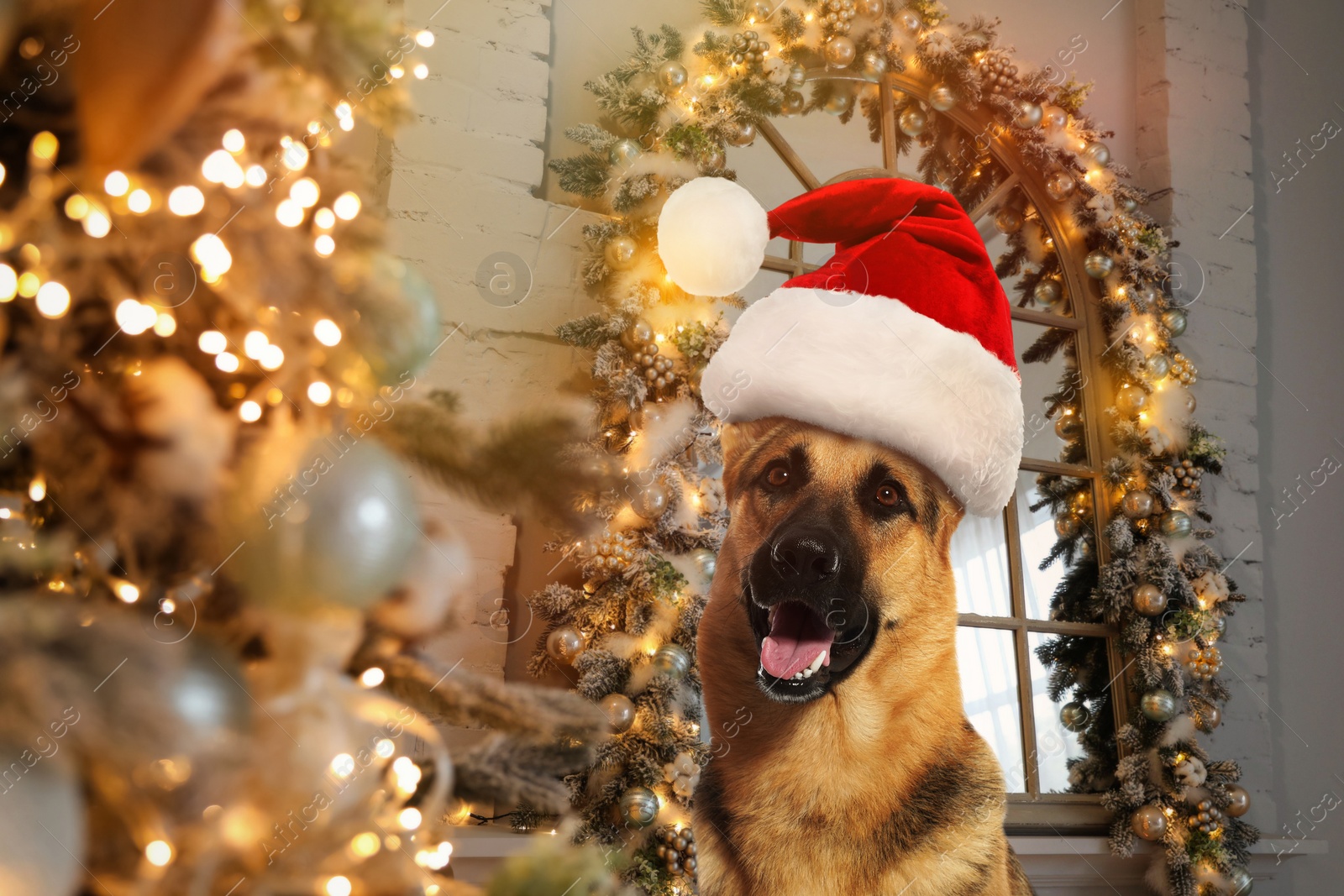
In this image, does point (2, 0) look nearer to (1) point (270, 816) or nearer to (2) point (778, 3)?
(1) point (270, 816)

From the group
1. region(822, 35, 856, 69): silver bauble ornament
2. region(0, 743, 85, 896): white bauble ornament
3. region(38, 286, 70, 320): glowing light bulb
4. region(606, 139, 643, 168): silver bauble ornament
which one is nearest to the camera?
→ region(0, 743, 85, 896): white bauble ornament

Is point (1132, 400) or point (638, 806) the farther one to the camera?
point (1132, 400)

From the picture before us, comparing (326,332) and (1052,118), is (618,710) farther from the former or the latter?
(1052,118)

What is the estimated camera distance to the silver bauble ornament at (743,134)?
2.04 m

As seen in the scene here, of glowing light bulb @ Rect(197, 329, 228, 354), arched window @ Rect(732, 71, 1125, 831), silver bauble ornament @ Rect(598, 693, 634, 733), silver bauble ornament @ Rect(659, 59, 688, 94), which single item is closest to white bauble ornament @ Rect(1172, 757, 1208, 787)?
arched window @ Rect(732, 71, 1125, 831)

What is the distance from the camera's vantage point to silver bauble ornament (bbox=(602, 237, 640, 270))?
1.89 meters

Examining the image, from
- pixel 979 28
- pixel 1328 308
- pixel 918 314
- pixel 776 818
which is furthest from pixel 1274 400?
pixel 776 818

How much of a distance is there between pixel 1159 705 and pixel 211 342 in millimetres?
2325

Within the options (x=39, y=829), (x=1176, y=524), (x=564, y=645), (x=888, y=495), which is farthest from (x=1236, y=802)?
(x=39, y=829)

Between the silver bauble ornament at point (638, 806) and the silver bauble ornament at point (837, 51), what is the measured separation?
1705 millimetres

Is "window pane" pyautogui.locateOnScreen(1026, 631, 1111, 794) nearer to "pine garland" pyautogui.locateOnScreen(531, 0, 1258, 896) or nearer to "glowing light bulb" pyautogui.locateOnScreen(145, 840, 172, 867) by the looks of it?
"pine garland" pyautogui.locateOnScreen(531, 0, 1258, 896)

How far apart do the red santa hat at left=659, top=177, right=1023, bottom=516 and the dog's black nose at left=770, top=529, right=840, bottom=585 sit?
22 cm

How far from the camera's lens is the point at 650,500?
5.77 feet

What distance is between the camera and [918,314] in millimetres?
1817
